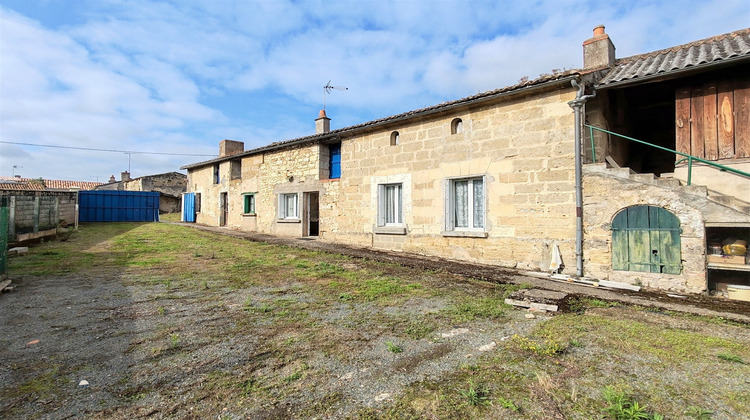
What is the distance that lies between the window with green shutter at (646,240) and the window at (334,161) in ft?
29.3

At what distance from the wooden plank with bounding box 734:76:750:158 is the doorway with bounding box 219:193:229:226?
19.2 meters

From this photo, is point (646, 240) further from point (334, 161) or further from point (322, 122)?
point (322, 122)

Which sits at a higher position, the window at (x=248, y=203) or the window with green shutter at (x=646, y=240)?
the window at (x=248, y=203)

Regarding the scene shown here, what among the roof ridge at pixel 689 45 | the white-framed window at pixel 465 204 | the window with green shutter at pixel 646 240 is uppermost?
the roof ridge at pixel 689 45

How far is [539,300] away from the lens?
4.56m

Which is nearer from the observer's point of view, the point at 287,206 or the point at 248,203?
the point at 287,206

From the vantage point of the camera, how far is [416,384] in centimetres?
262

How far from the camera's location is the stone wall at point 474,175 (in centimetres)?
721

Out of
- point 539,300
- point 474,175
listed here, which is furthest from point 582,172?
point 539,300

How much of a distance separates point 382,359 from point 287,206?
40.7 feet

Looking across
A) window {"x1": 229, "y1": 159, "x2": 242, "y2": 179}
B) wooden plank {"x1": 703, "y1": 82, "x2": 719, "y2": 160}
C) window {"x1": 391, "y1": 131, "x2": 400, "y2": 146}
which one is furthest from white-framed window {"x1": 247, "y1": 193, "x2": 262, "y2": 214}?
wooden plank {"x1": 703, "y1": 82, "x2": 719, "y2": 160}

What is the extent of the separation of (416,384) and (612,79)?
286 inches

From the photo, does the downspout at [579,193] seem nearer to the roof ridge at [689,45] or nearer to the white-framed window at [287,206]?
the roof ridge at [689,45]

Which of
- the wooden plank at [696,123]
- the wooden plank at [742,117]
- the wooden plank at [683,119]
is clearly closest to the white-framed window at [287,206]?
the wooden plank at [683,119]
